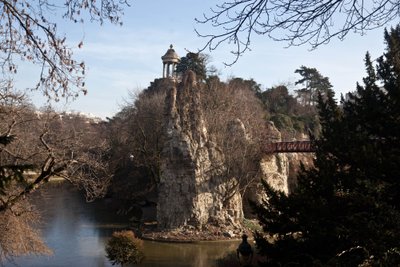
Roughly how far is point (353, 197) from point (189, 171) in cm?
1680

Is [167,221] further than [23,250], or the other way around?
[167,221]

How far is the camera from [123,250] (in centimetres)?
1733

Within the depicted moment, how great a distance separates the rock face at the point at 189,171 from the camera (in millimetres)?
25484

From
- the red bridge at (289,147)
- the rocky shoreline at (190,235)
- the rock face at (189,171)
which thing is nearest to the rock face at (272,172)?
the red bridge at (289,147)

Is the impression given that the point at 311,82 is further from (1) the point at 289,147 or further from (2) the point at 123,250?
(2) the point at 123,250

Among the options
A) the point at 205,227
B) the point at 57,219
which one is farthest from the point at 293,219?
the point at 57,219

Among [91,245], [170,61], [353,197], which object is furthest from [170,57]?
[353,197]

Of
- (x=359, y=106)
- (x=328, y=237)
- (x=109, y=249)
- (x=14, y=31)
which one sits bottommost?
(x=109, y=249)

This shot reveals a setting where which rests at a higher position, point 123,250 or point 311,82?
point 311,82

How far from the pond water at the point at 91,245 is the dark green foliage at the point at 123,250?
127 centimetres

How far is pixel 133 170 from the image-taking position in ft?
122

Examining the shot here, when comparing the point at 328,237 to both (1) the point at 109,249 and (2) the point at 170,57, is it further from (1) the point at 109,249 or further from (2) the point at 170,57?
(2) the point at 170,57

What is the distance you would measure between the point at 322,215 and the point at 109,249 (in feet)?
32.6

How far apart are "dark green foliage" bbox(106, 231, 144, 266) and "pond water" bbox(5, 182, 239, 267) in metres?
1.27
